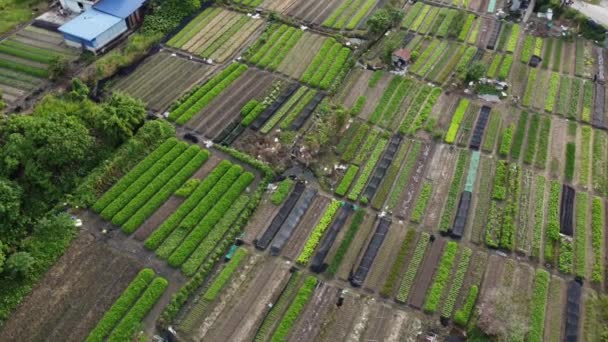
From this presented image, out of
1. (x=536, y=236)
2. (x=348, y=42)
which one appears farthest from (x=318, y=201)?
(x=348, y=42)

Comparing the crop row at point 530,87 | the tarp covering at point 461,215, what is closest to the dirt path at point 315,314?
the tarp covering at point 461,215

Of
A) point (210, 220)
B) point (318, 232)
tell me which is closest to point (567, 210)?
point (318, 232)

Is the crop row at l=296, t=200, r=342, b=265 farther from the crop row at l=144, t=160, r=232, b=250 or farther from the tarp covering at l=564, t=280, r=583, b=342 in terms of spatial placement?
the tarp covering at l=564, t=280, r=583, b=342

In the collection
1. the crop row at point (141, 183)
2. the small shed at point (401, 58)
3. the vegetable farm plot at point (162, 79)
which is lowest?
the crop row at point (141, 183)

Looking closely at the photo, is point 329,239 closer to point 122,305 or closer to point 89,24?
point 122,305

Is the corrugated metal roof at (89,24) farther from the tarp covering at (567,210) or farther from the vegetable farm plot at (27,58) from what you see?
the tarp covering at (567,210)

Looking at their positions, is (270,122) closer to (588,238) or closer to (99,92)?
(99,92)
